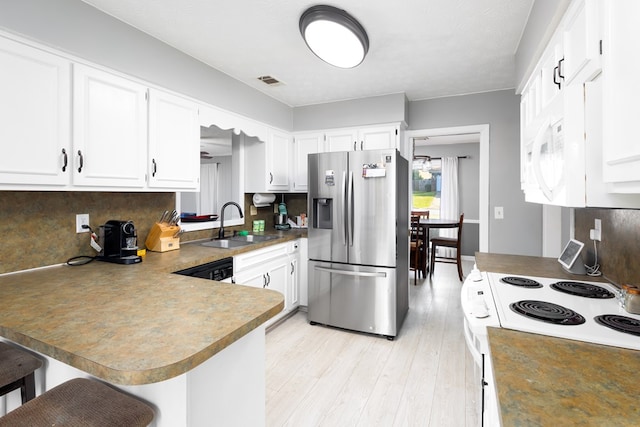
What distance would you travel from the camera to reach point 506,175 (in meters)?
3.24

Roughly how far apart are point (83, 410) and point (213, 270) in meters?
1.38

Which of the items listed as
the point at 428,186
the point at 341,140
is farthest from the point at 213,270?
the point at 428,186

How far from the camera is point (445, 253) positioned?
22.5ft

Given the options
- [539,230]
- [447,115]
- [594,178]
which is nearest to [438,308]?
[539,230]

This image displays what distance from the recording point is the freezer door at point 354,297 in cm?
284

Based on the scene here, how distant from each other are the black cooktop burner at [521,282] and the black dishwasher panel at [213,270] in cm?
186

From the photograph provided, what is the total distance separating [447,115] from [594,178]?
2800 mm

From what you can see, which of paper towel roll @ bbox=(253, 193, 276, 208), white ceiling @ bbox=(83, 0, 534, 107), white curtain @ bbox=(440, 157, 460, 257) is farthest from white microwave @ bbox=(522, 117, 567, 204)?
white curtain @ bbox=(440, 157, 460, 257)

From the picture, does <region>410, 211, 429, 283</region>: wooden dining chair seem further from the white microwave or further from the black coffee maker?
the black coffee maker

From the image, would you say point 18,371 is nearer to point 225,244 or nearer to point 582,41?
point 225,244

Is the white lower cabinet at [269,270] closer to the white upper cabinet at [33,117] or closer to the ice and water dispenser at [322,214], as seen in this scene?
the ice and water dispenser at [322,214]

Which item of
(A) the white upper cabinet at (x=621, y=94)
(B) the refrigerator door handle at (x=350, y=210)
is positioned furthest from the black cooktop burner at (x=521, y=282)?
(B) the refrigerator door handle at (x=350, y=210)

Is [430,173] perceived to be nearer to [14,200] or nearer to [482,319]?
[482,319]

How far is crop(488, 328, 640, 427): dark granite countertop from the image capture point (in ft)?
2.18
